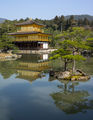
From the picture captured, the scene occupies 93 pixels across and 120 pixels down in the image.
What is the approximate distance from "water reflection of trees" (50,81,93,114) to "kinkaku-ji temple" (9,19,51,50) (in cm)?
2920

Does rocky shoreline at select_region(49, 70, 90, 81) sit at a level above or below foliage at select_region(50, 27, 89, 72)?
below

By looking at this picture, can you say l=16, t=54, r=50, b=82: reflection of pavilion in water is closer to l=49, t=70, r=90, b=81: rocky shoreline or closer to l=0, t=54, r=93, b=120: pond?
l=0, t=54, r=93, b=120: pond

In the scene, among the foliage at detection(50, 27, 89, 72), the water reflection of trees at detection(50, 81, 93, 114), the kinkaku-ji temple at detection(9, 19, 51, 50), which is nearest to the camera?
the water reflection of trees at detection(50, 81, 93, 114)

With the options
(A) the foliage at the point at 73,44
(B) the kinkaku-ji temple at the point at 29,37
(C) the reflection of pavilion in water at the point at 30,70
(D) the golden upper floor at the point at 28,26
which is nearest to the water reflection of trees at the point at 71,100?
(A) the foliage at the point at 73,44

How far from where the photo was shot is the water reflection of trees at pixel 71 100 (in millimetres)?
7446

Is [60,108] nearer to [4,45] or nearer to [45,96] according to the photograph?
[45,96]

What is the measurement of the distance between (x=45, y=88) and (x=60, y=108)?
3288 mm

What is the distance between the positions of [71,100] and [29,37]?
33.1 meters

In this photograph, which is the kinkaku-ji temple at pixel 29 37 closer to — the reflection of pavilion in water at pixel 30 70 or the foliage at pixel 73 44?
the reflection of pavilion in water at pixel 30 70

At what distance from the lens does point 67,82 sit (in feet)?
38.9

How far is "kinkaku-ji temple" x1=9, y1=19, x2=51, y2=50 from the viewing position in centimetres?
3956

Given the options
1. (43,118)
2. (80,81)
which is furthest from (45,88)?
(43,118)

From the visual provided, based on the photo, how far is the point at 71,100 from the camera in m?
8.56

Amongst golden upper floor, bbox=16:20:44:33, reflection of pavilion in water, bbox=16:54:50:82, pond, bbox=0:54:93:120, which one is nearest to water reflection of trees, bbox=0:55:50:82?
reflection of pavilion in water, bbox=16:54:50:82
